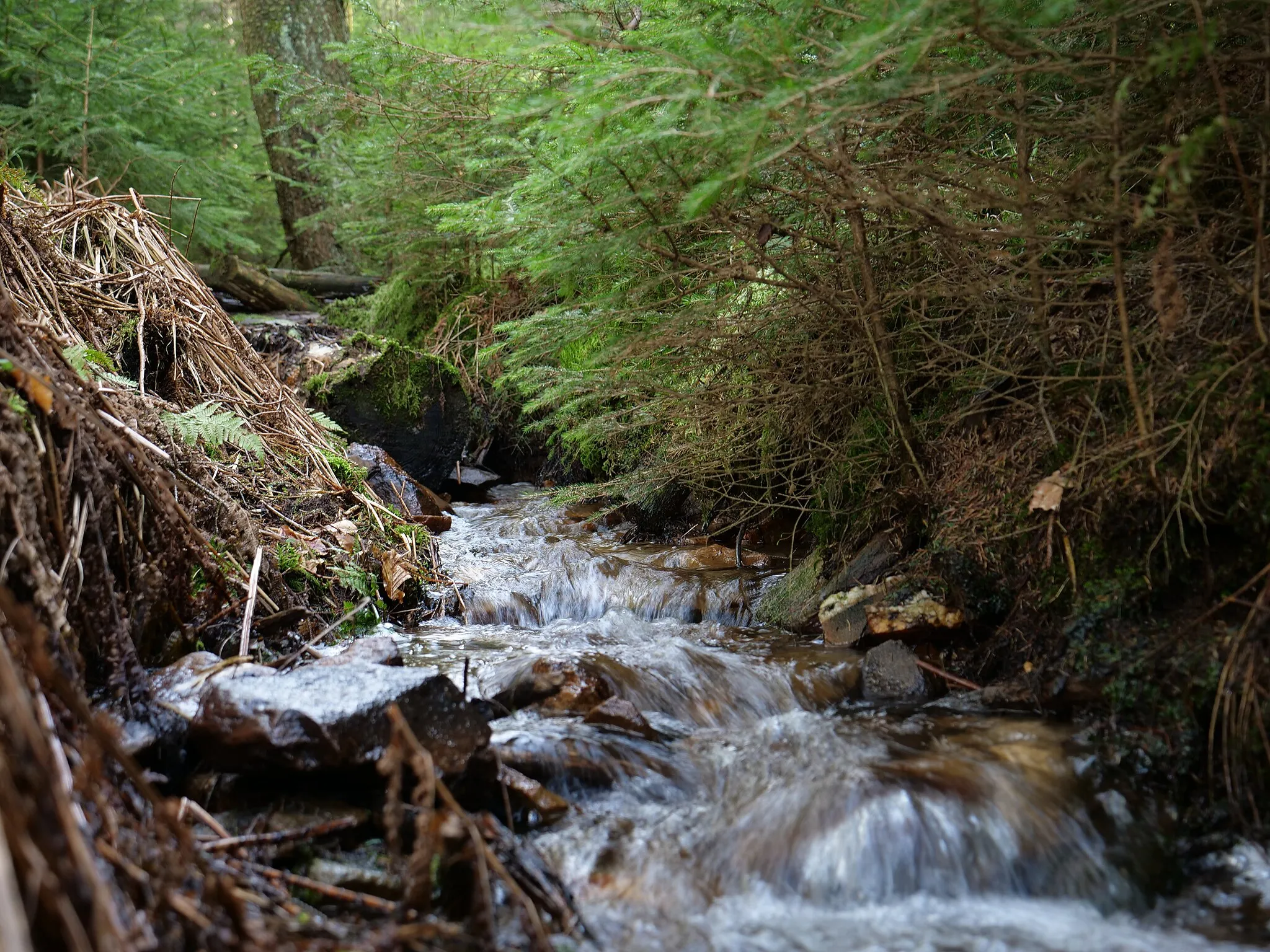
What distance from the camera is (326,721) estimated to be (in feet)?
8.60

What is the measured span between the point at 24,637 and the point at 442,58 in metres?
5.07

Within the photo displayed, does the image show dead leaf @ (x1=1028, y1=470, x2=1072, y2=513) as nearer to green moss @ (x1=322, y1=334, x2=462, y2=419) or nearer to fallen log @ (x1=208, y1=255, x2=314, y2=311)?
green moss @ (x1=322, y1=334, x2=462, y2=419)

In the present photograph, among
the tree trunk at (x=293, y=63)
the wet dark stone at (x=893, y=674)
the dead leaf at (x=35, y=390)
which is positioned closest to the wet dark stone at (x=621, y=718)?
the wet dark stone at (x=893, y=674)

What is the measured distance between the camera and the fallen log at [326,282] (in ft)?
40.0

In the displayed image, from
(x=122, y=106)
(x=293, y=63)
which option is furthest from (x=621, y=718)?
(x=293, y=63)

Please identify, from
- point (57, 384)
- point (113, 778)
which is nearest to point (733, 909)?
point (113, 778)

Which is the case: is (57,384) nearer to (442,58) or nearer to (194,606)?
(194,606)

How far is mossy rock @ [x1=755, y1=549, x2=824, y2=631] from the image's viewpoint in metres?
4.79

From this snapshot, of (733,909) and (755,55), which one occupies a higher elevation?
(755,55)

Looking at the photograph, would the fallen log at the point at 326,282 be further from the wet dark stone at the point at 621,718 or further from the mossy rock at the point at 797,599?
the wet dark stone at the point at 621,718

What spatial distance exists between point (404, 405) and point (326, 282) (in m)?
5.04

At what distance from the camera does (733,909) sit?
2.49 metres

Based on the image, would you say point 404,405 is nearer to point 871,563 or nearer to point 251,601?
point 251,601

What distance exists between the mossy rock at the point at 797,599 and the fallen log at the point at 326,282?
9469 mm
